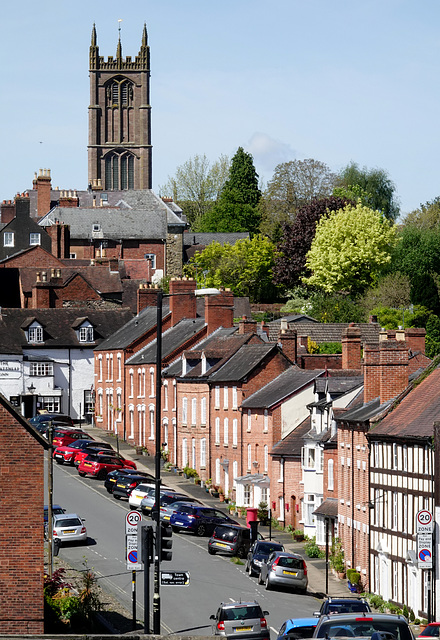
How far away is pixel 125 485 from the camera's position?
219 feet

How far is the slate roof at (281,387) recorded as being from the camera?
7006 centimetres

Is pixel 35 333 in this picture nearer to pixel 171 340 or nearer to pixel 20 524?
pixel 171 340

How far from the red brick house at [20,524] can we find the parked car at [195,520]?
89.7 ft

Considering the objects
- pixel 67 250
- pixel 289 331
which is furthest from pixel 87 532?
pixel 67 250

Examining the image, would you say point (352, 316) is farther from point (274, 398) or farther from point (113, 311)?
point (274, 398)

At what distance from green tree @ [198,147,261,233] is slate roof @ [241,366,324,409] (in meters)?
81.9

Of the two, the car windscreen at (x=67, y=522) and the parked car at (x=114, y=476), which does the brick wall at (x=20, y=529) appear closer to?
the car windscreen at (x=67, y=522)

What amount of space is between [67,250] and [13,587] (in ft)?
345

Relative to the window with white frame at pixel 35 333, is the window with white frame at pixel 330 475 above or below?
below

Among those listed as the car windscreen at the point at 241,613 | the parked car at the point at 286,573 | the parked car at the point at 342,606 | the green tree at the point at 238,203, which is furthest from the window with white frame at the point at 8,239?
the parked car at the point at 342,606

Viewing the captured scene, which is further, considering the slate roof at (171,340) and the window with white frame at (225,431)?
the slate roof at (171,340)

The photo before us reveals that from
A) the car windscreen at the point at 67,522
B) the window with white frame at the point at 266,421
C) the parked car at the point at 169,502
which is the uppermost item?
the window with white frame at the point at 266,421

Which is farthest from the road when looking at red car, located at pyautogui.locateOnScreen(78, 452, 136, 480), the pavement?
red car, located at pyautogui.locateOnScreen(78, 452, 136, 480)

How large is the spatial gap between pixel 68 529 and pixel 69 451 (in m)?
22.1
